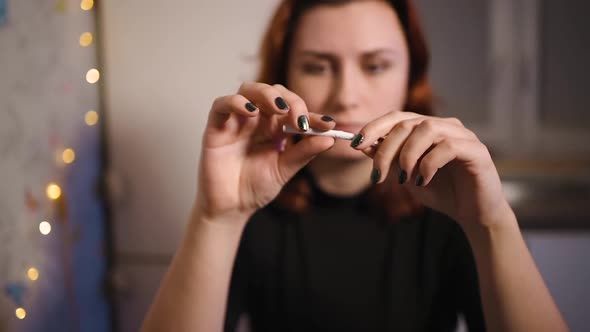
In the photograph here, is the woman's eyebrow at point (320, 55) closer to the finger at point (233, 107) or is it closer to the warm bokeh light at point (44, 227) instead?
the finger at point (233, 107)

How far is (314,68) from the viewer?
0.52 meters

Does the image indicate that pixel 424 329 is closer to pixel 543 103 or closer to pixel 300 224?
pixel 300 224

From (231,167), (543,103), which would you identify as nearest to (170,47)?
(231,167)

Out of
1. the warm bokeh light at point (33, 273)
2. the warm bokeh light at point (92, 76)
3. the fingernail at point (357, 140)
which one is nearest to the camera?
the fingernail at point (357, 140)

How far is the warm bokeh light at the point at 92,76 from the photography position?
59 centimetres

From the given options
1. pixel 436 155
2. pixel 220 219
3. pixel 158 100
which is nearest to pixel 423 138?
pixel 436 155

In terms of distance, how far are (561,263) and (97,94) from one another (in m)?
0.71

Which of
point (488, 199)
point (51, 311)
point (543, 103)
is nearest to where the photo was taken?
point (488, 199)

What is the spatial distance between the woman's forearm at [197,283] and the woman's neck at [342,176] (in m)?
0.21

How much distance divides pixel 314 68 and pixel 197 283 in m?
0.28

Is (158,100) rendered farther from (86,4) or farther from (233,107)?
(233,107)

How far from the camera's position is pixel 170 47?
60 centimetres

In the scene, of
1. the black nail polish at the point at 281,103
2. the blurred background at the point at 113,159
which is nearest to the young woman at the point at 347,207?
the black nail polish at the point at 281,103

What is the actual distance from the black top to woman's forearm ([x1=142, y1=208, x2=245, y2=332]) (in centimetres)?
11
